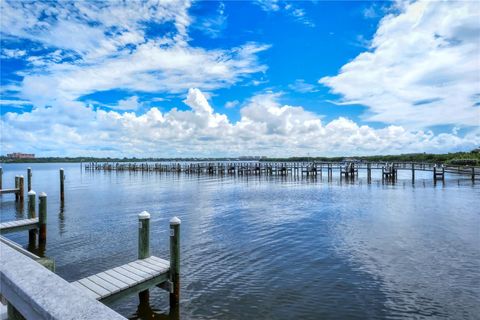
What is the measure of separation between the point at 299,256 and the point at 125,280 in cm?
731

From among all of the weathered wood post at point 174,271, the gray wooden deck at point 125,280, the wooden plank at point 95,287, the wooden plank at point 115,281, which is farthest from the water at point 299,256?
the wooden plank at point 95,287

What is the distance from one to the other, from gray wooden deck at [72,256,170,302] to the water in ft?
3.78

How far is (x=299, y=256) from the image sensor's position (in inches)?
502

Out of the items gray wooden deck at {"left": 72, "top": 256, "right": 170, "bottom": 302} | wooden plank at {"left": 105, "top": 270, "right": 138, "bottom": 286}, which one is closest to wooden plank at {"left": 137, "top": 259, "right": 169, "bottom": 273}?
gray wooden deck at {"left": 72, "top": 256, "right": 170, "bottom": 302}

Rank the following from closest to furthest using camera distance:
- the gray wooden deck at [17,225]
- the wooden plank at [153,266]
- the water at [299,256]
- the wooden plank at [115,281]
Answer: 1. the wooden plank at [115,281]
2. the wooden plank at [153,266]
3. the water at [299,256]
4. the gray wooden deck at [17,225]

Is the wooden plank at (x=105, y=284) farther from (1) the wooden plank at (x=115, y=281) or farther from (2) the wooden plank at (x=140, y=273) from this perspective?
(2) the wooden plank at (x=140, y=273)

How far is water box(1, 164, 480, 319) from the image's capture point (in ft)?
28.7

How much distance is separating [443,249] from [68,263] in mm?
15014

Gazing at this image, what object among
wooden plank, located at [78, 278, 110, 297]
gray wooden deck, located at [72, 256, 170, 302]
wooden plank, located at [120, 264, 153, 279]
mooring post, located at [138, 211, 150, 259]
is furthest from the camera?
mooring post, located at [138, 211, 150, 259]

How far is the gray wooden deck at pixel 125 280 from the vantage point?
7.11 meters

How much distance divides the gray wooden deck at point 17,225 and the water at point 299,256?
1.15 m

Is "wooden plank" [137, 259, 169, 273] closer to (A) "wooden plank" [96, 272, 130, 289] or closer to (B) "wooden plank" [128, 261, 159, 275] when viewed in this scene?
(B) "wooden plank" [128, 261, 159, 275]

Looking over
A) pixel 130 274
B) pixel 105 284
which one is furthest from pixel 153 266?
pixel 105 284

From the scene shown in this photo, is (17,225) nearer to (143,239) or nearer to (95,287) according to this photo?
(143,239)
